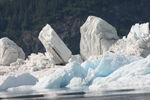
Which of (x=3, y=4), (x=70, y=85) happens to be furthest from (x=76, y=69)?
(x=3, y=4)

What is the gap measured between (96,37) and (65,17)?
30.0 m

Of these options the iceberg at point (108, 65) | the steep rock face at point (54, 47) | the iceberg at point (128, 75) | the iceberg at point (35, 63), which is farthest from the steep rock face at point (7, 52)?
the iceberg at point (128, 75)

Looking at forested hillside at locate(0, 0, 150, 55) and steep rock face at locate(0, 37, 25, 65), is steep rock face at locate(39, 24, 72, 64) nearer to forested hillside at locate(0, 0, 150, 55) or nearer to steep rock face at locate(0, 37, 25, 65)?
steep rock face at locate(0, 37, 25, 65)

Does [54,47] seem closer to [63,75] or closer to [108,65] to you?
[63,75]

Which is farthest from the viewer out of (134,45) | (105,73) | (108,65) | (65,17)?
(65,17)

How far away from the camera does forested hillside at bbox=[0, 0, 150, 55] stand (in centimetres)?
5997

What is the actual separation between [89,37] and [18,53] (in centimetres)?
709

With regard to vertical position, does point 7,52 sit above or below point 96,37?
above

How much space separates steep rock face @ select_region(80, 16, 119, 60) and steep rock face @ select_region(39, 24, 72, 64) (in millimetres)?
1558

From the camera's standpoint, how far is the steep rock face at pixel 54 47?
29.9 metres

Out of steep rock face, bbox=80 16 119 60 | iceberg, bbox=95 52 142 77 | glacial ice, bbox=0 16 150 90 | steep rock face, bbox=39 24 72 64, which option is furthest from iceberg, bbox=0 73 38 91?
steep rock face, bbox=80 16 119 60

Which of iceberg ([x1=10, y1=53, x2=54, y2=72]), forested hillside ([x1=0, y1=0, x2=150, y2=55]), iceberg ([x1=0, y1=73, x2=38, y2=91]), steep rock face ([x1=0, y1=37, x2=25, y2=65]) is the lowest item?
iceberg ([x1=0, y1=73, x2=38, y2=91])

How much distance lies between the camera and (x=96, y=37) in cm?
3092

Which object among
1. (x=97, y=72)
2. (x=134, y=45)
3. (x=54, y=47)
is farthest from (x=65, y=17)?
(x=97, y=72)
